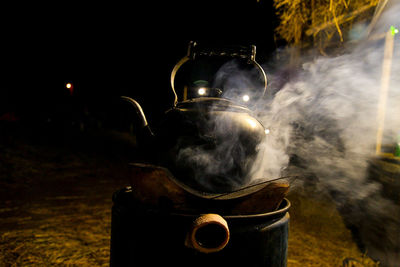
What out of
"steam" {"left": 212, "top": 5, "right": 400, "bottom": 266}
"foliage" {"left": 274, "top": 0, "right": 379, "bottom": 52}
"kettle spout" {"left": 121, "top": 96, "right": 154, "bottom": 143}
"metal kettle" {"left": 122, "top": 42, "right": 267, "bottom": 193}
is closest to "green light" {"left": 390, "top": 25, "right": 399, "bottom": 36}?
"steam" {"left": 212, "top": 5, "right": 400, "bottom": 266}

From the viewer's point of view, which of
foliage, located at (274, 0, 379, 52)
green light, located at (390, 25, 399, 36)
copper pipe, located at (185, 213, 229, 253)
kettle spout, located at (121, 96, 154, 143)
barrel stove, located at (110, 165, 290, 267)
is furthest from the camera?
foliage, located at (274, 0, 379, 52)

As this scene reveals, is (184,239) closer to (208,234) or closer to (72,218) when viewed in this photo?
(208,234)

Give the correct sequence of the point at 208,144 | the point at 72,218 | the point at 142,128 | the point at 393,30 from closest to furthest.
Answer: the point at 208,144 → the point at 142,128 → the point at 393,30 → the point at 72,218

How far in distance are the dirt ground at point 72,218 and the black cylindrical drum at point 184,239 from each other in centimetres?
183

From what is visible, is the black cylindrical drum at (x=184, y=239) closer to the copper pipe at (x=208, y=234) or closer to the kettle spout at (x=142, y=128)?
the copper pipe at (x=208, y=234)

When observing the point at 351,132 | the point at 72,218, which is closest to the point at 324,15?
the point at 351,132

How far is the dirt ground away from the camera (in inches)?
121

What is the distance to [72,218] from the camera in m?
4.07

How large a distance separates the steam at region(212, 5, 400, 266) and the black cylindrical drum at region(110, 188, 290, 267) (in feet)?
1.76

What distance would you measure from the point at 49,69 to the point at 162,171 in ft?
81.4

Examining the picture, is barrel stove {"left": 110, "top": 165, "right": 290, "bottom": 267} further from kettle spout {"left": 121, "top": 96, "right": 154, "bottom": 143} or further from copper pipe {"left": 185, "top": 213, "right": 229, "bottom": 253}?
kettle spout {"left": 121, "top": 96, "right": 154, "bottom": 143}

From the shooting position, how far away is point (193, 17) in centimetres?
1150

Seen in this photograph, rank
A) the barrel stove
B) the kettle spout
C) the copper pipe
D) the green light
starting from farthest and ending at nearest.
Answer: the green light, the kettle spout, the barrel stove, the copper pipe

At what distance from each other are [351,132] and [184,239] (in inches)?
152
